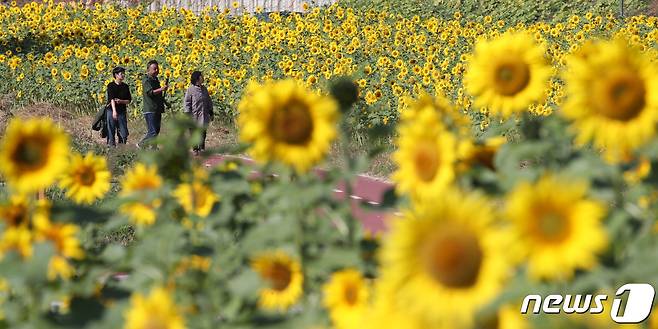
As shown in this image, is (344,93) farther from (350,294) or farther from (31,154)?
(31,154)

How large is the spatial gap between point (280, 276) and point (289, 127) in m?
0.59

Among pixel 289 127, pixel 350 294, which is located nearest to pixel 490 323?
pixel 350 294

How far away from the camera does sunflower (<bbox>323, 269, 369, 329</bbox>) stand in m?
3.35

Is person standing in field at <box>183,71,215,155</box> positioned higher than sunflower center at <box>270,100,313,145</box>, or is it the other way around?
sunflower center at <box>270,100,313,145</box>

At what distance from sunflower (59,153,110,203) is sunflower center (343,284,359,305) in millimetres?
1588

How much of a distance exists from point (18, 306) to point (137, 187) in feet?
2.75

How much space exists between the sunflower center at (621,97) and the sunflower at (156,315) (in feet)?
4.28

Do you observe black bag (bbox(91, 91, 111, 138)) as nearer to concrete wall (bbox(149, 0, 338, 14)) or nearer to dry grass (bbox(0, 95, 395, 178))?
dry grass (bbox(0, 95, 395, 178))

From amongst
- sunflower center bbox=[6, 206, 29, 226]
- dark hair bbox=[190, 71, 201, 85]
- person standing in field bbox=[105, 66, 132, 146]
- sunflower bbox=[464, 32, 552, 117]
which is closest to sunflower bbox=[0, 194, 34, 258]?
sunflower center bbox=[6, 206, 29, 226]

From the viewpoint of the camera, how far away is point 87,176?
186 inches

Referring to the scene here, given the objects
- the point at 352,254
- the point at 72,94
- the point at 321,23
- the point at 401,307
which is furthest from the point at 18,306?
the point at 321,23

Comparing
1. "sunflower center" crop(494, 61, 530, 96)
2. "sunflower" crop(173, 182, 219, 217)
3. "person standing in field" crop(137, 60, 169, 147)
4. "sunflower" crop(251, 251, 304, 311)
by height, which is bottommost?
"person standing in field" crop(137, 60, 169, 147)

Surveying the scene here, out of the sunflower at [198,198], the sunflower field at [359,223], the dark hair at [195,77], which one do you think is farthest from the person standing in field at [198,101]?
the sunflower at [198,198]

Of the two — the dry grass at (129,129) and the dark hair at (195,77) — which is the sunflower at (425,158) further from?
the dark hair at (195,77)
